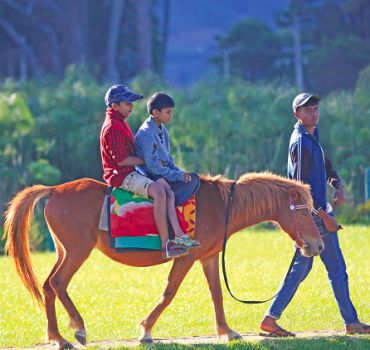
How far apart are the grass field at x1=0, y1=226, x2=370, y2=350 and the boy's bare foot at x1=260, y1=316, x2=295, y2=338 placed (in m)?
0.41

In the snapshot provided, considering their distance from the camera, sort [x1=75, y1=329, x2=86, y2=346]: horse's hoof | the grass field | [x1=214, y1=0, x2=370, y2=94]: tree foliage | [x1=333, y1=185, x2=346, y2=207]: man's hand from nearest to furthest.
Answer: [x1=75, y1=329, x2=86, y2=346]: horse's hoof → [x1=333, y1=185, x2=346, y2=207]: man's hand → the grass field → [x1=214, y1=0, x2=370, y2=94]: tree foliage

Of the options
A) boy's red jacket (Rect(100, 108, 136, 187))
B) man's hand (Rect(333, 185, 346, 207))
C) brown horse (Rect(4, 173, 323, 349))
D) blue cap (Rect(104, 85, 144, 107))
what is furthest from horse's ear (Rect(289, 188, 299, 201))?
blue cap (Rect(104, 85, 144, 107))

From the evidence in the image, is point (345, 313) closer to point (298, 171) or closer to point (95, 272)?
point (298, 171)

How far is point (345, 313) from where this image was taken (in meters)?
10.9

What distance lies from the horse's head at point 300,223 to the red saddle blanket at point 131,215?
102cm

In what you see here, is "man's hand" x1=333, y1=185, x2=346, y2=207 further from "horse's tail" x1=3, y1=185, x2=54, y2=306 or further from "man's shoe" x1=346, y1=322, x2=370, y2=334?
"horse's tail" x1=3, y1=185, x2=54, y2=306

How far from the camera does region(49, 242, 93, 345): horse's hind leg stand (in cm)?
1037

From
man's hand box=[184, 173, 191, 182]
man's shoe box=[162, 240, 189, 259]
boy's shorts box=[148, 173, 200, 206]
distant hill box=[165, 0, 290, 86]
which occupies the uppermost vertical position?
distant hill box=[165, 0, 290, 86]

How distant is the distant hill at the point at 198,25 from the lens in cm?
9850

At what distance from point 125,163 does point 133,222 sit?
544 millimetres

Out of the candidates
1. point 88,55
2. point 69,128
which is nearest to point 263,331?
point 69,128

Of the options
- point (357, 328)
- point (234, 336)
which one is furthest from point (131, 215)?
point (357, 328)

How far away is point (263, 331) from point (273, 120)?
1969 cm

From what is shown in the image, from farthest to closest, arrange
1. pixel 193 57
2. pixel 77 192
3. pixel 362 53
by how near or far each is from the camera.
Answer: pixel 193 57, pixel 362 53, pixel 77 192
